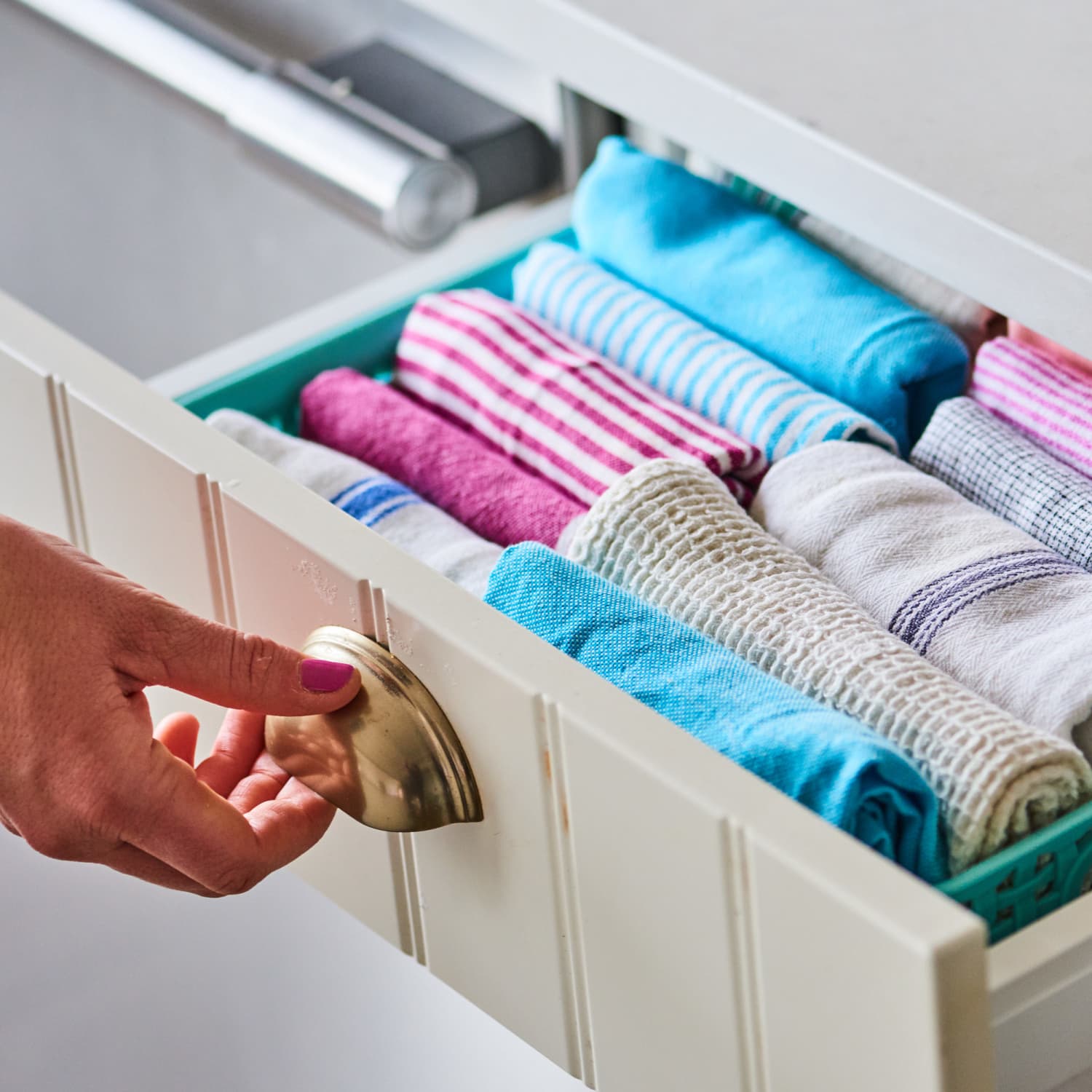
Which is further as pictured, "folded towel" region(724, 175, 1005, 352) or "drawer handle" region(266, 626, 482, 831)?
"folded towel" region(724, 175, 1005, 352)

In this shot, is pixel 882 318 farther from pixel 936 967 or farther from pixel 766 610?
pixel 936 967

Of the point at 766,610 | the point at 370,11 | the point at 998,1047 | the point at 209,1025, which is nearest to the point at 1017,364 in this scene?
the point at 766,610

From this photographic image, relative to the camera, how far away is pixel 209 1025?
2.24 ft

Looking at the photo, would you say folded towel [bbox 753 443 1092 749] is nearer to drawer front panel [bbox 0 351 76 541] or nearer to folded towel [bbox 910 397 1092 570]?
folded towel [bbox 910 397 1092 570]

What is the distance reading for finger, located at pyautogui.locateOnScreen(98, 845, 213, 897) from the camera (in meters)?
0.59

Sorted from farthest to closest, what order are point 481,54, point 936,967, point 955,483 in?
point 481,54, point 955,483, point 936,967

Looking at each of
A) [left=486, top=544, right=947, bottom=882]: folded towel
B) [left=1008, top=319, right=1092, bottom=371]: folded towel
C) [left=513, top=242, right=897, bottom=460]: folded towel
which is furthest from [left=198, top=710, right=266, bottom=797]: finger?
[left=1008, top=319, right=1092, bottom=371]: folded towel

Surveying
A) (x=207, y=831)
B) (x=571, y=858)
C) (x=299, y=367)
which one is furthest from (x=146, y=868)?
(x=299, y=367)

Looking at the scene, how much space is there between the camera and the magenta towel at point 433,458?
0.69m

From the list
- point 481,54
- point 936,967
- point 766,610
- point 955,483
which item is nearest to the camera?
point 936,967

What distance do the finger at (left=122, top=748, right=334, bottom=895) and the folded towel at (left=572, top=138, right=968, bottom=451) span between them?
0.29m

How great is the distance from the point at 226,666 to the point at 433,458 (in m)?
0.20

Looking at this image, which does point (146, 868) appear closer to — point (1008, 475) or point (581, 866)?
point (581, 866)

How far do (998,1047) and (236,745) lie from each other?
288 millimetres
